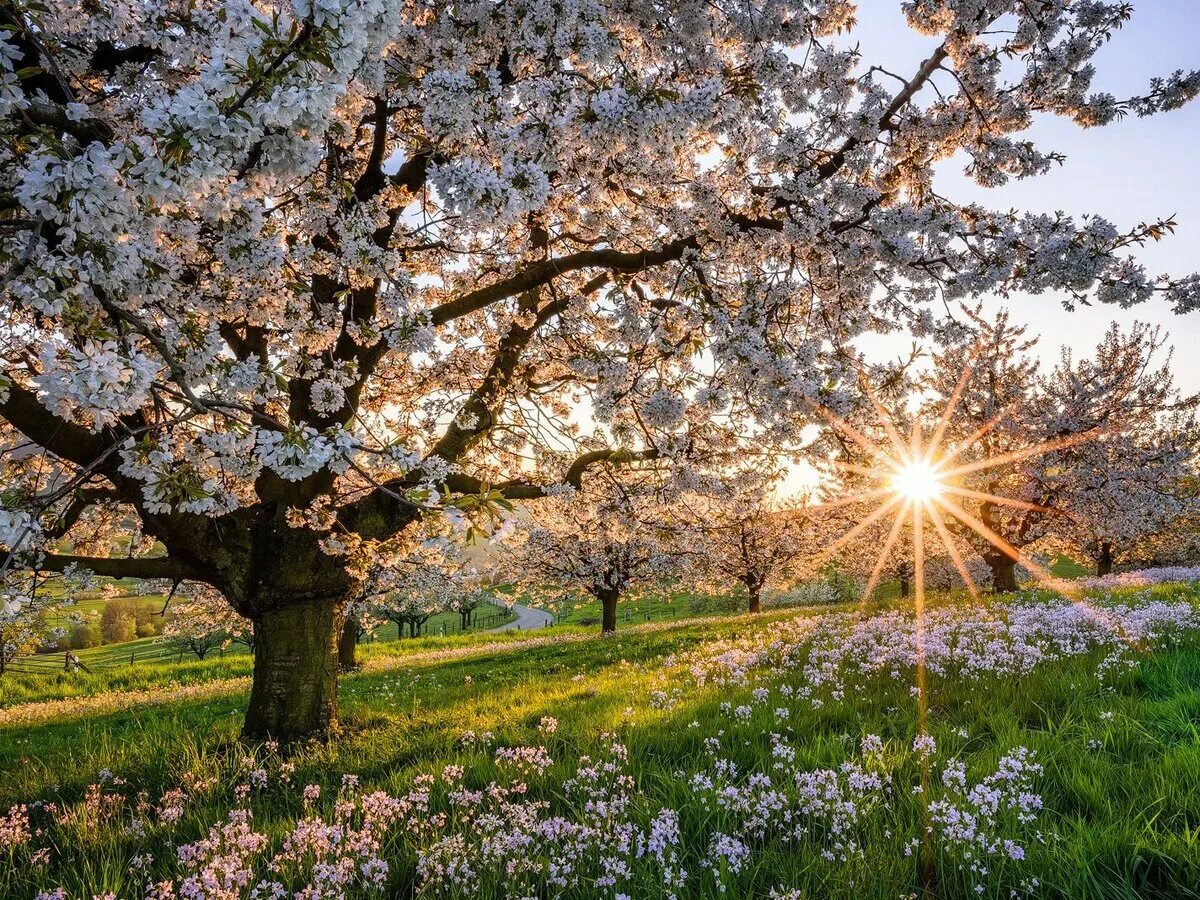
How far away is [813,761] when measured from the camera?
14.6 ft

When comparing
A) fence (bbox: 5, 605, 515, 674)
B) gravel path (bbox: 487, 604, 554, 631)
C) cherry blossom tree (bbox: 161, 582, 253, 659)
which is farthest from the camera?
gravel path (bbox: 487, 604, 554, 631)

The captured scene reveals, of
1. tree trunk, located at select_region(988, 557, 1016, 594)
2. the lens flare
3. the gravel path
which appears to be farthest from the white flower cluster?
the gravel path

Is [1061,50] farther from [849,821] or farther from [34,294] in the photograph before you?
[34,294]

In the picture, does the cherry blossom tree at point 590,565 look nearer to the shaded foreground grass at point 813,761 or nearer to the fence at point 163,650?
the shaded foreground grass at point 813,761

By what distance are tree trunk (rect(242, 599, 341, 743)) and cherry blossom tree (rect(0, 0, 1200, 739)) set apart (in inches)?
1.5

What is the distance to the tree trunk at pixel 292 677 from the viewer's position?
7.54 meters

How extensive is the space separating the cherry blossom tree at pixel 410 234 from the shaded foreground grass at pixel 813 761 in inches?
73.2

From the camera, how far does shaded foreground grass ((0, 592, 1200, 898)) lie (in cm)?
301

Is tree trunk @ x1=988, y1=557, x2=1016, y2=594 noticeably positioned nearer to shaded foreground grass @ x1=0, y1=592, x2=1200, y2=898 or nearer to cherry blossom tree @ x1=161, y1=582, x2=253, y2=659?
shaded foreground grass @ x1=0, y1=592, x2=1200, y2=898

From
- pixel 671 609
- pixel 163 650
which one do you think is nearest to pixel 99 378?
pixel 671 609

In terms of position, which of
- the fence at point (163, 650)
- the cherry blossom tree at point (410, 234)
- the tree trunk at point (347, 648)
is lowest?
the fence at point (163, 650)

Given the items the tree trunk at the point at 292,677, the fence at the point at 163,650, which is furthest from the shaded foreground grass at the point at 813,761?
the fence at the point at 163,650

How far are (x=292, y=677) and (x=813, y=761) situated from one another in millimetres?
6579

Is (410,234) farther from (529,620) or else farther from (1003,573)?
(529,620)
